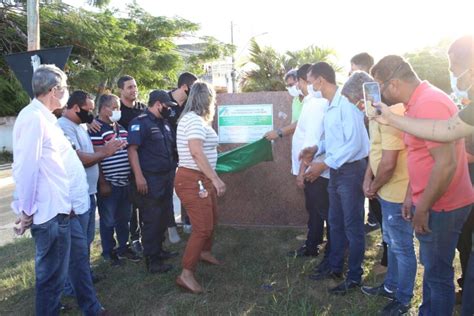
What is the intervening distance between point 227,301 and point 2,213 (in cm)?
709

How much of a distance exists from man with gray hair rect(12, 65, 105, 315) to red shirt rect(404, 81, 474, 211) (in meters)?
2.31

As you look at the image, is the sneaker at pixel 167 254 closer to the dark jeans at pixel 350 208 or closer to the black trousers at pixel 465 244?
the dark jeans at pixel 350 208

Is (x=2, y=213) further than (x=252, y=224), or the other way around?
(x=2, y=213)

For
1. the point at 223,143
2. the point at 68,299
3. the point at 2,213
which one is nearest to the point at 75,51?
the point at 2,213

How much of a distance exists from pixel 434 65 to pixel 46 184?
23.8m

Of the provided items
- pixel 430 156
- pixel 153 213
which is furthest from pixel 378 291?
pixel 153 213

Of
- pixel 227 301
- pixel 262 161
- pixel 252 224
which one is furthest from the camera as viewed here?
pixel 252 224

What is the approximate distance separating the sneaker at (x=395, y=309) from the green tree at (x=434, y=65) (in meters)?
20.1

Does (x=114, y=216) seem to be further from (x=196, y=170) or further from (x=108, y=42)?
(x=108, y=42)

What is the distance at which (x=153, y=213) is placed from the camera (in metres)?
4.48

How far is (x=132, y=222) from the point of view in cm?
546

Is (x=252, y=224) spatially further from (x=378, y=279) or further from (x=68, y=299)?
(x=68, y=299)

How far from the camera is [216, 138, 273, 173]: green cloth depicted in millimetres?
5539

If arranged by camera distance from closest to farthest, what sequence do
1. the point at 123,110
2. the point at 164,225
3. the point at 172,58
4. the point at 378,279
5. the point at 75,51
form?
1. the point at 378,279
2. the point at 164,225
3. the point at 123,110
4. the point at 75,51
5. the point at 172,58
